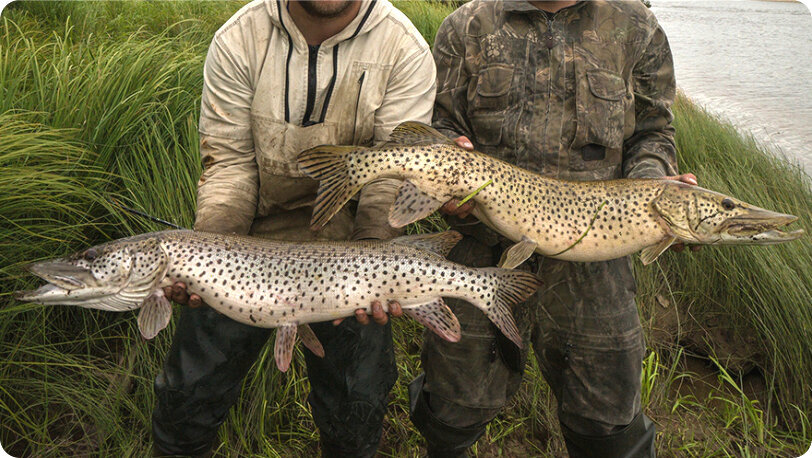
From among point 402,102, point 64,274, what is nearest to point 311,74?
point 402,102

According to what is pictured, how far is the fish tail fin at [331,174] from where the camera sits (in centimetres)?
246

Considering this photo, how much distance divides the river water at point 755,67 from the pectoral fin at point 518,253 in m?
4.59

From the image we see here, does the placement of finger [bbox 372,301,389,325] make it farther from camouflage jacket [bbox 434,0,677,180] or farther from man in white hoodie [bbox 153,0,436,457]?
camouflage jacket [bbox 434,0,677,180]

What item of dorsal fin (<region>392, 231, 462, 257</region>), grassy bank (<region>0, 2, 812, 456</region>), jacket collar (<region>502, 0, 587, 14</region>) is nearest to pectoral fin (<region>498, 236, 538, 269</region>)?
dorsal fin (<region>392, 231, 462, 257</region>)

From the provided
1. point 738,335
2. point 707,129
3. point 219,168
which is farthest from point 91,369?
point 707,129

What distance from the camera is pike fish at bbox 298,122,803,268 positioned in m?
2.46

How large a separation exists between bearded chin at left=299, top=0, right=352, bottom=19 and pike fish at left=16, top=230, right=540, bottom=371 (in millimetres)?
1023

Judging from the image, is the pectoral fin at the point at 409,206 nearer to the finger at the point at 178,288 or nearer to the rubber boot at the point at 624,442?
the finger at the point at 178,288

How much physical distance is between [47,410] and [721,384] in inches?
160

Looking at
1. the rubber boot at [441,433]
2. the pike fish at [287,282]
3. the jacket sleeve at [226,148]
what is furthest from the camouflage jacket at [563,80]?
the rubber boot at [441,433]

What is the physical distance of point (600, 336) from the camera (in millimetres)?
2879

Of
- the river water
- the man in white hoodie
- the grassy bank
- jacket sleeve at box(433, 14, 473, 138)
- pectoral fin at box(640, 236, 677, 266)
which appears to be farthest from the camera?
the river water

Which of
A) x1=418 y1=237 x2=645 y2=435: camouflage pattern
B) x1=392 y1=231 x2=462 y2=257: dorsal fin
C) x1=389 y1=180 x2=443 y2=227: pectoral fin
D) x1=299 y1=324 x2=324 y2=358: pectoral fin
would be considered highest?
x1=389 y1=180 x2=443 y2=227: pectoral fin

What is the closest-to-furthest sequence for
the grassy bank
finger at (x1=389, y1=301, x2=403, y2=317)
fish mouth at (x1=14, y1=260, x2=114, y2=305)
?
1. fish mouth at (x1=14, y1=260, x2=114, y2=305)
2. finger at (x1=389, y1=301, x2=403, y2=317)
3. the grassy bank
